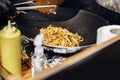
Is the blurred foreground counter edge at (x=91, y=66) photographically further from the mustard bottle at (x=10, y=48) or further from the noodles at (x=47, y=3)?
the noodles at (x=47, y=3)

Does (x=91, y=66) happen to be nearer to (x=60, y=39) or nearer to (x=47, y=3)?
(x=60, y=39)

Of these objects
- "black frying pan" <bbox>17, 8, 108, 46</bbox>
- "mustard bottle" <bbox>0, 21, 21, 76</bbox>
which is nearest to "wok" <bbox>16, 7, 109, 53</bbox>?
"black frying pan" <bbox>17, 8, 108, 46</bbox>

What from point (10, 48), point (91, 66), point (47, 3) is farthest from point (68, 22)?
point (91, 66)

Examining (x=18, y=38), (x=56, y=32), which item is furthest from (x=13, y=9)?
(x=56, y=32)

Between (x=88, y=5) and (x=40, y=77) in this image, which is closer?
(x=40, y=77)

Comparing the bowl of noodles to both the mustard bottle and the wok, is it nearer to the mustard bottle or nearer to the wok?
the wok

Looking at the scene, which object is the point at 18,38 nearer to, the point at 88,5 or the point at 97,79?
the point at 97,79

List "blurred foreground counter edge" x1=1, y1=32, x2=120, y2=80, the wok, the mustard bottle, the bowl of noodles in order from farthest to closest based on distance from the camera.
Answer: the wok < the bowl of noodles < the mustard bottle < "blurred foreground counter edge" x1=1, y1=32, x2=120, y2=80
